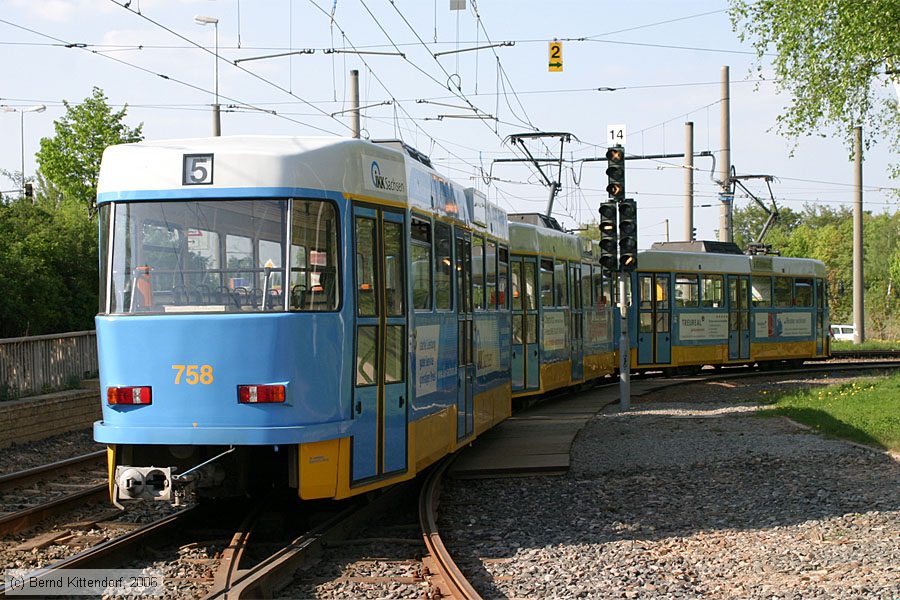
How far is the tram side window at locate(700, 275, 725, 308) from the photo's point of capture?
91.8 feet

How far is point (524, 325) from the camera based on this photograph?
707 inches

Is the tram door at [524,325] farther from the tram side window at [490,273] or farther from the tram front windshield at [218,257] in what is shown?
the tram front windshield at [218,257]

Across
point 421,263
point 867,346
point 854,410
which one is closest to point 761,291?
point 854,410

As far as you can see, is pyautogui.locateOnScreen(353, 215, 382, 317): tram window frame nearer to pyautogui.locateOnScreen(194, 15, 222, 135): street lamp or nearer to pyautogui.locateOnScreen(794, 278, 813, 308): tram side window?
pyautogui.locateOnScreen(194, 15, 222, 135): street lamp

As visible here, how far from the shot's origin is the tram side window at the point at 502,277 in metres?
14.7

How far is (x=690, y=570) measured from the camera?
805 cm

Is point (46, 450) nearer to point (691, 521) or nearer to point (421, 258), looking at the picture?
point (421, 258)

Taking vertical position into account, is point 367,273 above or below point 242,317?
above

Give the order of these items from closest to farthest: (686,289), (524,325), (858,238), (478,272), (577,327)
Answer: (478,272) < (524,325) < (577,327) < (686,289) < (858,238)

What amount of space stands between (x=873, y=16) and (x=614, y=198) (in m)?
4.80

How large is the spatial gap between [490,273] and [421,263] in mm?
3756

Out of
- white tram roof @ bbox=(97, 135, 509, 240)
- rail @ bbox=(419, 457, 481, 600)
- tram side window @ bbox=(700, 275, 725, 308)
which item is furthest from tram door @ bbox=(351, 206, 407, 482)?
tram side window @ bbox=(700, 275, 725, 308)

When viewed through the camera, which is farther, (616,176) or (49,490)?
(616,176)

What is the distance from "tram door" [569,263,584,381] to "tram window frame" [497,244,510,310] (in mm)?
5961
